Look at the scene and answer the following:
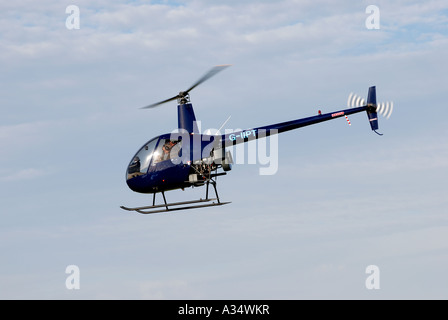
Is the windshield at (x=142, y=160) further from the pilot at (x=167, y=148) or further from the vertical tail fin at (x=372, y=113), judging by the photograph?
the vertical tail fin at (x=372, y=113)

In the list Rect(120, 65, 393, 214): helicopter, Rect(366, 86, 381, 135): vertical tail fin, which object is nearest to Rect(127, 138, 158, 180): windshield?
Rect(120, 65, 393, 214): helicopter

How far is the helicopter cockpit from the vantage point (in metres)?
43.3

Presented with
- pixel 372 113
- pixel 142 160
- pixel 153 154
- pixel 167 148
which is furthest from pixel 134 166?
pixel 372 113

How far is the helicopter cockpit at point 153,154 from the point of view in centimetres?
4331

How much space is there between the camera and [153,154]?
43.8m

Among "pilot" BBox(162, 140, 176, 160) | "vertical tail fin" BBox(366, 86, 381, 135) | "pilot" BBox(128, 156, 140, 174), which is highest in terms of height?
"vertical tail fin" BBox(366, 86, 381, 135)

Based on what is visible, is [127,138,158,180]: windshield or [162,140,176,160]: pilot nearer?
[162,140,176,160]: pilot

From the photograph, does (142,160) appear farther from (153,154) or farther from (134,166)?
(153,154)

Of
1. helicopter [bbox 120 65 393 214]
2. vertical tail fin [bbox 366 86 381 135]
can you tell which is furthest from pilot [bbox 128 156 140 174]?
vertical tail fin [bbox 366 86 381 135]

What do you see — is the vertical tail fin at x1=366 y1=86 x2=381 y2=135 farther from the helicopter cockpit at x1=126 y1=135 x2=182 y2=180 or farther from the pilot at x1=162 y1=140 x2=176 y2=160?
the pilot at x1=162 y1=140 x2=176 y2=160

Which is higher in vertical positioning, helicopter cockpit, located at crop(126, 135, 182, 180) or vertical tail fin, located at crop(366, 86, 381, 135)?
vertical tail fin, located at crop(366, 86, 381, 135)
